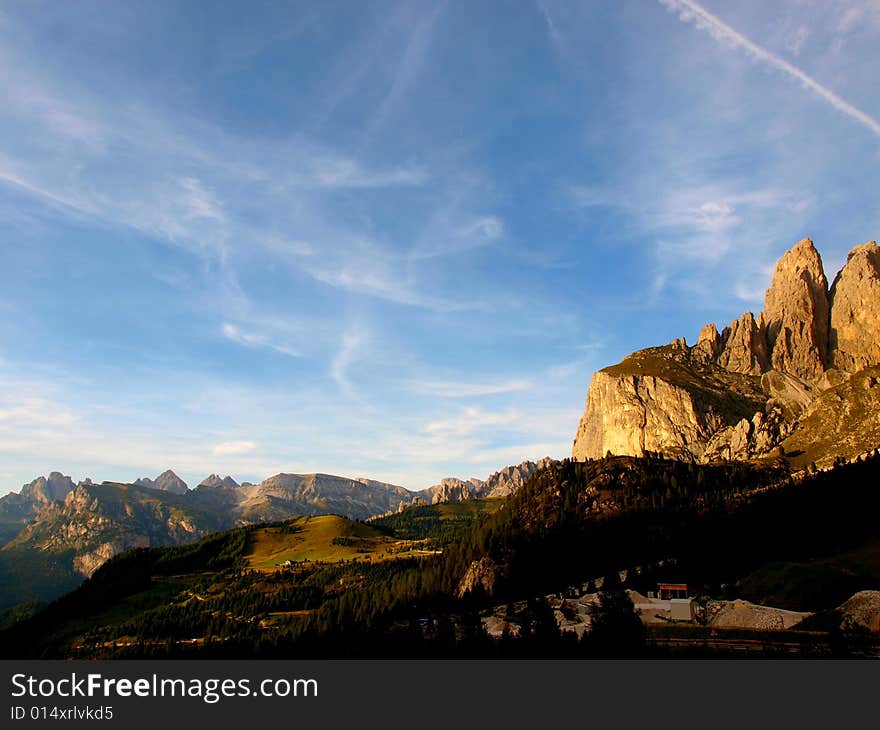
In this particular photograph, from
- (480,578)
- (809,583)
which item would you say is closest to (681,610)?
(809,583)

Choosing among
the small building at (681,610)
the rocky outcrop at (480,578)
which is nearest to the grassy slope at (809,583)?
the small building at (681,610)

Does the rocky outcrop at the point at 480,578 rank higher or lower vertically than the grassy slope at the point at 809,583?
lower

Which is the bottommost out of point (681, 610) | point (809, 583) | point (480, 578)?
point (480, 578)

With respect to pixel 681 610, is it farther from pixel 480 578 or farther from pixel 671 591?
pixel 480 578

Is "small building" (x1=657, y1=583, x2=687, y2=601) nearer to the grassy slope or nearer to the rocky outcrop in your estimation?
the grassy slope

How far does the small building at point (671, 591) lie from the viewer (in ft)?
410

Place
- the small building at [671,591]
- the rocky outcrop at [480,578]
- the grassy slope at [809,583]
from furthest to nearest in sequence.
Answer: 1. the rocky outcrop at [480,578]
2. the small building at [671,591]
3. the grassy slope at [809,583]

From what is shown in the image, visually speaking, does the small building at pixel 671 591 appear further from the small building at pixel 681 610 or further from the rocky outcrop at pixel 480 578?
the rocky outcrop at pixel 480 578

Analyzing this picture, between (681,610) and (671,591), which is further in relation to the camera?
(671,591)

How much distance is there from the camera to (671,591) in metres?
127

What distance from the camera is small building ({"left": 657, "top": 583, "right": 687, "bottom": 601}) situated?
125094mm

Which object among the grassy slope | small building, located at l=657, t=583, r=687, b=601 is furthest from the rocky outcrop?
the grassy slope
